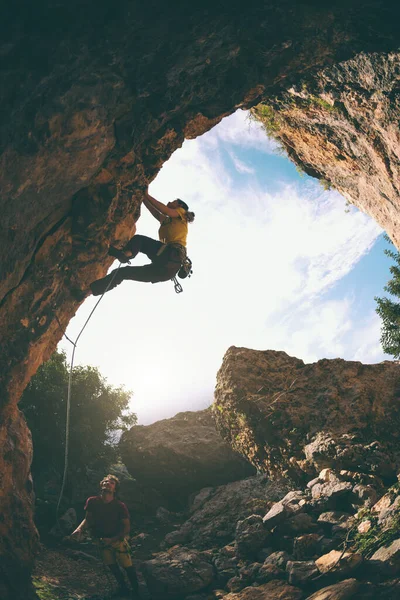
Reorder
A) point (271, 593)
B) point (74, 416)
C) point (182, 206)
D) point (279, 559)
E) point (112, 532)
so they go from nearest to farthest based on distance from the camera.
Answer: point (271, 593) < point (279, 559) < point (112, 532) < point (182, 206) < point (74, 416)

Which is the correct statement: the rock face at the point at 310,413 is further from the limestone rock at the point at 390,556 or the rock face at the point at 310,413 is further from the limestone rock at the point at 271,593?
the limestone rock at the point at 271,593

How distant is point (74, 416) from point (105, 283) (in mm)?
16222

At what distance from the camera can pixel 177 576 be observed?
679 centimetres

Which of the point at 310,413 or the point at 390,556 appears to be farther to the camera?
the point at 310,413

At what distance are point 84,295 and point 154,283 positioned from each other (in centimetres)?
167

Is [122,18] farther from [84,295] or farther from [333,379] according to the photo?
[333,379]

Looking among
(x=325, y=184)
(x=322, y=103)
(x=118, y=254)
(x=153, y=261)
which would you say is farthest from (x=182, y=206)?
(x=325, y=184)

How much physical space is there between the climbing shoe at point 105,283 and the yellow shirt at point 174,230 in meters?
1.33

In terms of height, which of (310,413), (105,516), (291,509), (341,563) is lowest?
(341,563)

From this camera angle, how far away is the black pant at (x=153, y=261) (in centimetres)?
752

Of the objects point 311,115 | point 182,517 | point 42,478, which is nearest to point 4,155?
point 311,115

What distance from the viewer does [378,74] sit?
6.65 m

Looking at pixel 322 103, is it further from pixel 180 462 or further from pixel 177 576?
pixel 180 462

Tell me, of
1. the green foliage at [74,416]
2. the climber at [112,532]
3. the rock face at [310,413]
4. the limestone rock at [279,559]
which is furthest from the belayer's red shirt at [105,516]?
the green foliage at [74,416]
